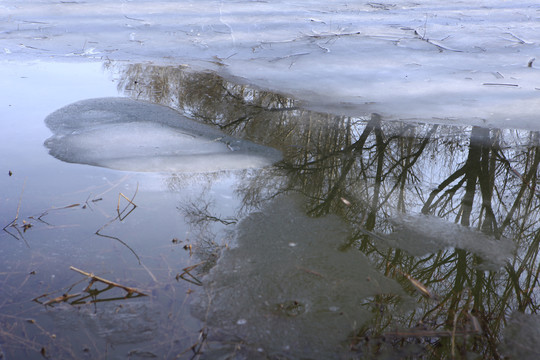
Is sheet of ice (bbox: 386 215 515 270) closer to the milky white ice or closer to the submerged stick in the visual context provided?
the submerged stick

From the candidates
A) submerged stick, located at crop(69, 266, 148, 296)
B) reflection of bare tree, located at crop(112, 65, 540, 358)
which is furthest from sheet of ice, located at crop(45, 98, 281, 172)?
submerged stick, located at crop(69, 266, 148, 296)

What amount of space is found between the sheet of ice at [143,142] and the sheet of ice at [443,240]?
46.1 inches

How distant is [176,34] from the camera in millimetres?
6734

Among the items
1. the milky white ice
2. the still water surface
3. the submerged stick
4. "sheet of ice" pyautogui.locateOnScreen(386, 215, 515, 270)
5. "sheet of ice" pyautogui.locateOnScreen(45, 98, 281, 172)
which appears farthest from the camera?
the milky white ice

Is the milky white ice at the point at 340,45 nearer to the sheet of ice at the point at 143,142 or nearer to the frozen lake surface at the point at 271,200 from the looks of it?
the frozen lake surface at the point at 271,200

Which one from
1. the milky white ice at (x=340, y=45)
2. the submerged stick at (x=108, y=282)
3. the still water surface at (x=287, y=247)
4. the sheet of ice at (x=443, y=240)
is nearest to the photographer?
the still water surface at (x=287, y=247)

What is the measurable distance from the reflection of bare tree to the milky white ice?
1.07 feet

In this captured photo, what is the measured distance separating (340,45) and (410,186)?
3374 mm

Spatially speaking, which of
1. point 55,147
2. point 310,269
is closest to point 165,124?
point 55,147

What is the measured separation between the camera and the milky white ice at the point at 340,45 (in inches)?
178

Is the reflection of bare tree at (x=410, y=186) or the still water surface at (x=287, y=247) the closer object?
the still water surface at (x=287, y=247)

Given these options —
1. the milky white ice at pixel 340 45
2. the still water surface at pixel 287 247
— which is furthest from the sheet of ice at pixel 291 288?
the milky white ice at pixel 340 45

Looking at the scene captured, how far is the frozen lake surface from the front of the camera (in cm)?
202

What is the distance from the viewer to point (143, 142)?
3770mm
